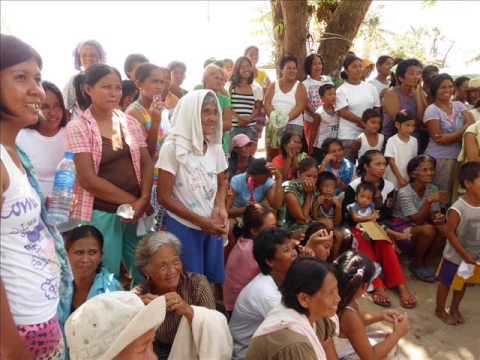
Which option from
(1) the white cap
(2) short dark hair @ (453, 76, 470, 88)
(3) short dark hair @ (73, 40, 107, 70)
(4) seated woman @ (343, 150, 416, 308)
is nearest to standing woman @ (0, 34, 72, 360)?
(1) the white cap

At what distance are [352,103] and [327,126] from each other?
15.8 inches

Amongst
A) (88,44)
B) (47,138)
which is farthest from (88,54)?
(47,138)

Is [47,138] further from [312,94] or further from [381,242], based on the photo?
[312,94]

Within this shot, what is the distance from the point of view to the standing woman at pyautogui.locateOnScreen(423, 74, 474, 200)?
4562 mm

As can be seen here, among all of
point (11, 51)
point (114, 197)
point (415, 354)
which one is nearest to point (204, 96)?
point (114, 197)

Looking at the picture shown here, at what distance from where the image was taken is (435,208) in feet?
14.5

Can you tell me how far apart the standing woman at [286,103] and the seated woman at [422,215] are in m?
1.41

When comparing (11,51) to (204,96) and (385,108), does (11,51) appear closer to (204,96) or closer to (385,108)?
(204,96)

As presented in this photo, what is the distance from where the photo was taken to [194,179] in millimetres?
2854

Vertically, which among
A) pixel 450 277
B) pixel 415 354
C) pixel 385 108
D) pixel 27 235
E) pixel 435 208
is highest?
pixel 385 108

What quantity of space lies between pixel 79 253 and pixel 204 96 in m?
1.25

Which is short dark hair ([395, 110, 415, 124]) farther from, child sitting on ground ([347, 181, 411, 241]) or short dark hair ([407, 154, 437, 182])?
child sitting on ground ([347, 181, 411, 241])

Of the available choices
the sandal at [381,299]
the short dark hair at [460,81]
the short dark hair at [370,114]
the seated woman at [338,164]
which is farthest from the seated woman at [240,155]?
the short dark hair at [460,81]

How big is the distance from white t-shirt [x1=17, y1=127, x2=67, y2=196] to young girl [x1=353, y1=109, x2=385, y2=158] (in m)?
3.18
